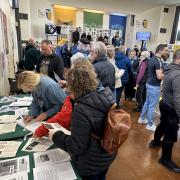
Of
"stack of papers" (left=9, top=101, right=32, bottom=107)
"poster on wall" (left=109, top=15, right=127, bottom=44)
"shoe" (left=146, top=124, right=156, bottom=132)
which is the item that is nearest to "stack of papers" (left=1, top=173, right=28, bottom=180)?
"stack of papers" (left=9, top=101, right=32, bottom=107)

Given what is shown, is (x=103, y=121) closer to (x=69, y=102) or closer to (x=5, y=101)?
(x=69, y=102)

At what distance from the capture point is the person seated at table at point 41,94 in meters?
1.77

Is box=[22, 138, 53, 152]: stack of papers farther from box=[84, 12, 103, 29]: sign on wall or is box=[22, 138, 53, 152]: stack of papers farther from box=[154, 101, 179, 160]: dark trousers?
box=[84, 12, 103, 29]: sign on wall

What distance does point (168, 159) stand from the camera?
2.44m

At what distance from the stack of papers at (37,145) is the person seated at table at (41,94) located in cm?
33

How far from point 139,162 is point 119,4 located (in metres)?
10.1

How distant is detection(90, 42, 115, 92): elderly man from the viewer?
8.98 ft

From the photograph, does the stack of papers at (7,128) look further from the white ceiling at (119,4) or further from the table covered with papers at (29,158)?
the white ceiling at (119,4)

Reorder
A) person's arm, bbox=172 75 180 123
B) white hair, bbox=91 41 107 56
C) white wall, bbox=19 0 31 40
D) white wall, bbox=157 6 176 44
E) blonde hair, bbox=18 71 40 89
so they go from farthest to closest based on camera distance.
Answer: white wall, bbox=157 6 176 44 < white wall, bbox=19 0 31 40 < white hair, bbox=91 41 107 56 < person's arm, bbox=172 75 180 123 < blonde hair, bbox=18 71 40 89

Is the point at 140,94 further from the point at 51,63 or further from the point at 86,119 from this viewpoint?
the point at 86,119

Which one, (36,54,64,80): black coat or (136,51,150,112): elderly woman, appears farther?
(136,51,150,112): elderly woman

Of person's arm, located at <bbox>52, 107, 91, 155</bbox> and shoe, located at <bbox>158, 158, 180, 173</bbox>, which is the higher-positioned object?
person's arm, located at <bbox>52, 107, 91, 155</bbox>

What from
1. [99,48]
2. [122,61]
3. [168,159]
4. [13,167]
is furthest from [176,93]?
[122,61]

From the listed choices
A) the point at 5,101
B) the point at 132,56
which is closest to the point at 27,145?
the point at 5,101
